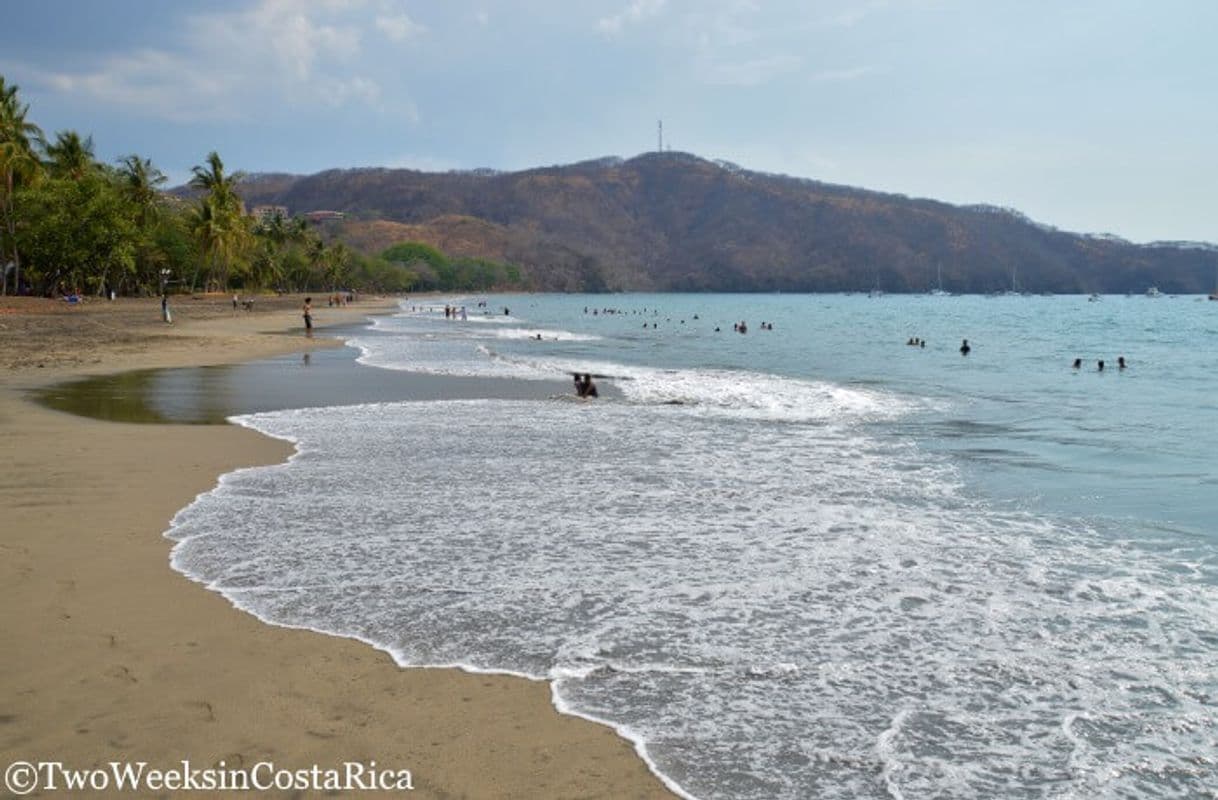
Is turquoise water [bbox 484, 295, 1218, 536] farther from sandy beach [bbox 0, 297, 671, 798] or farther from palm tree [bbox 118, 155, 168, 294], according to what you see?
palm tree [bbox 118, 155, 168, 294]

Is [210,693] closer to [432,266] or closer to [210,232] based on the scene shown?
[210,232]

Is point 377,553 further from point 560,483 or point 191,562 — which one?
point 560,483

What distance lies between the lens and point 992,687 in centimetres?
467

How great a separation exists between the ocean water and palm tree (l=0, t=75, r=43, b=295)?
46.6 metres

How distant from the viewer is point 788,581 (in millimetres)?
6414

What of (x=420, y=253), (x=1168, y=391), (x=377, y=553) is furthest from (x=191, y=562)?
(x=420, y=253)

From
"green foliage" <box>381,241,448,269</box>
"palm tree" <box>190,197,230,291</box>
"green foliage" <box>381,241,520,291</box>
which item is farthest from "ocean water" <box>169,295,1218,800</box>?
"green foliage" <box>381,241,448,269</box>

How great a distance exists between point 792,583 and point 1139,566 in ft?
9.69

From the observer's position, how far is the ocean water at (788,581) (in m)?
4.10

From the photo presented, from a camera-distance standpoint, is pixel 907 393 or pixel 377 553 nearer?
pixel 377 553

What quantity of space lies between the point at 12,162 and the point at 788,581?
189 ft

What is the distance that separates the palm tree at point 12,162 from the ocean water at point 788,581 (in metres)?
46.6

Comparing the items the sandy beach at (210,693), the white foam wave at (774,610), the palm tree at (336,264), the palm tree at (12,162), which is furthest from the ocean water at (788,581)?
the palm tree at (336,264)

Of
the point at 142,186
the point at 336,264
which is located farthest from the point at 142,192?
the point at 336,264
